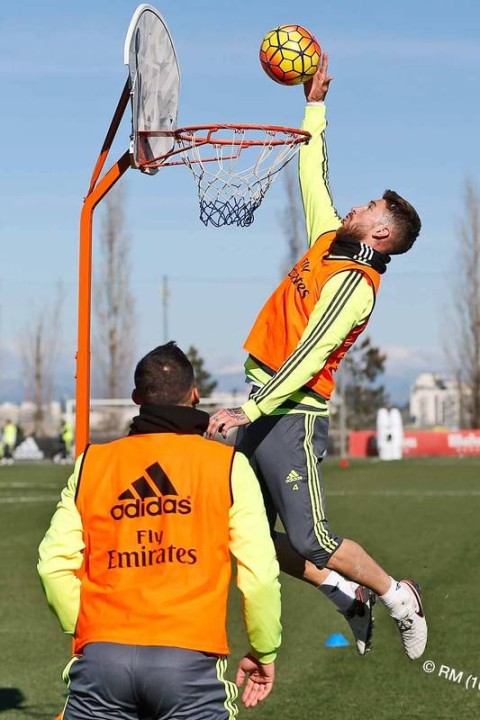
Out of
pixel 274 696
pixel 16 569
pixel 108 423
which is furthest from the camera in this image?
pixel 108 423

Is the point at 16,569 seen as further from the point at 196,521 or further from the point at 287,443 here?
the point at 196,521

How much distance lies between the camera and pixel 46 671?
30.3 ft

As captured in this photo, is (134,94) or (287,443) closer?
(287,443)

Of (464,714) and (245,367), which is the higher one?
(245,367)

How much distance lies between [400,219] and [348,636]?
4589mm

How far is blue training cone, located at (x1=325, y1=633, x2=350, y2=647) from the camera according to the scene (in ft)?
33.3

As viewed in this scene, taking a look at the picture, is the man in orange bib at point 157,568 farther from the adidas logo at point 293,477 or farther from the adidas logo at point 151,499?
the adidas logo at point 293,477

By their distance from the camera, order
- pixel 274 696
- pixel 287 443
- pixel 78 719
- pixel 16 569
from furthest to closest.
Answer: pixel 16 569
pixel 274 696
pixel 287 443
pixel 78 719

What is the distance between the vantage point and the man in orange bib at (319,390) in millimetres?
6812

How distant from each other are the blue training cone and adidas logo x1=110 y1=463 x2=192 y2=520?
5926mm

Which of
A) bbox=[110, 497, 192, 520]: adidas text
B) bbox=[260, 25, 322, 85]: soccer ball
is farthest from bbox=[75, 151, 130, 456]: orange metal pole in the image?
bbox=[110, 497, 192, 520]: adidas text

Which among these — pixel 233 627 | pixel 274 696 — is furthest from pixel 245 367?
pixel 233 627

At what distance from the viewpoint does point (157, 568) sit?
4.53 meters

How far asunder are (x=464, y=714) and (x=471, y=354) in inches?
2279
